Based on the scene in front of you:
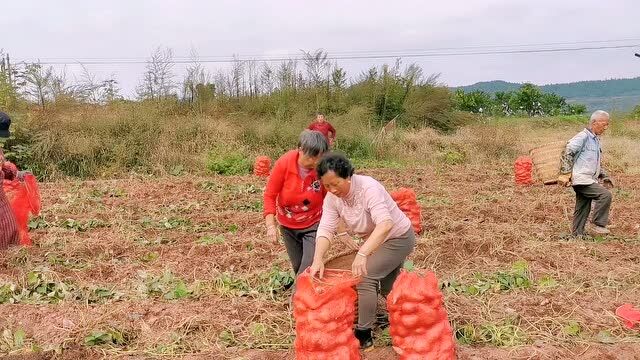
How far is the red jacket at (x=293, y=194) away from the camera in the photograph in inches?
170

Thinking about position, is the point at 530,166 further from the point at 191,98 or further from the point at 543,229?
the point at 191,98

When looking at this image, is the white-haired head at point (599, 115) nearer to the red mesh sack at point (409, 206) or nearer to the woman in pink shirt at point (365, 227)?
the red mesh sack at point (409, 206)

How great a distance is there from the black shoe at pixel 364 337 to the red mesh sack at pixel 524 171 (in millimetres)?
9513

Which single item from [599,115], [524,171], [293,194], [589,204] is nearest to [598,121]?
[599,115]

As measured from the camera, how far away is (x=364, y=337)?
380 centimetres

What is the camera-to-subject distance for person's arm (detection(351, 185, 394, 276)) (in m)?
3.49

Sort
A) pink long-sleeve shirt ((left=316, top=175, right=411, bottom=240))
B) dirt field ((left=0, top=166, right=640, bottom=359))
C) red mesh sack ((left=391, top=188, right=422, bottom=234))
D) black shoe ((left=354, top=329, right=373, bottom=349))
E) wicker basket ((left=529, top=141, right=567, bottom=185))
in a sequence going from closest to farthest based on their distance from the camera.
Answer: pink long-sleeve shirt ((left=316, top=175, right=411, bottom=240)) < black shoe ((left=354, top=329, right=373, bottom=349)) < dirt field ((left=0, top=166, right=640, bottom=359)) < red mesh sack ((left=391, top=188, right=422, bottom=234)) < wicker basket ((left=529, top=141, right=567, bottom=185))

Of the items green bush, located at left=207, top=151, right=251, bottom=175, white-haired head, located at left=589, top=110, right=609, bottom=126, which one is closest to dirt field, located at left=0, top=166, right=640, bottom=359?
white-haired head, located at left=589, top=110, right=609, bottom=126

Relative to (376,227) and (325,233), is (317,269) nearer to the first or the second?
(325,233)

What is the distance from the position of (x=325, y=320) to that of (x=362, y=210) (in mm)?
680

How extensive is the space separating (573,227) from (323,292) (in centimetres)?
488

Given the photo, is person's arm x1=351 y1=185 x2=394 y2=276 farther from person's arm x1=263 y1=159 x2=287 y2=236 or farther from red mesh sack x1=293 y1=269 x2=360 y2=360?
person's arm x1=263 y1=159 x2=287 y2=236

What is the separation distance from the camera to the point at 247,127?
18438 millimetres

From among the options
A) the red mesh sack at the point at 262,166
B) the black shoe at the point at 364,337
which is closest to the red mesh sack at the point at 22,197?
the black shoe at the point at 364,337
